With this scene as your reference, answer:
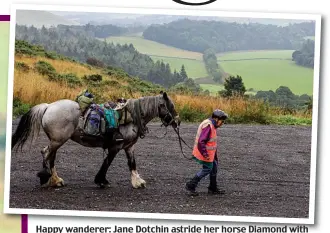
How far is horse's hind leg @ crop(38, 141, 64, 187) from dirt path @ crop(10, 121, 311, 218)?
9 cm

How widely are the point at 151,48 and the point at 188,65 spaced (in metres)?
0.46

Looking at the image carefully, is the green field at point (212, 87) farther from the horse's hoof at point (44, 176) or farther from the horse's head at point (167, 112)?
the horse's hoof at point (44, 176)

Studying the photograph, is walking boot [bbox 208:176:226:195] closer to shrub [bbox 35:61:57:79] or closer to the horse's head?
the horse's head

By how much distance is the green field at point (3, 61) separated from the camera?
9648 mm

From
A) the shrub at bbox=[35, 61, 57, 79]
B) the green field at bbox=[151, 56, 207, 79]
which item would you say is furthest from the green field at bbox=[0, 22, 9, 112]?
the green field at bbox=[151, 56, 207, 79]

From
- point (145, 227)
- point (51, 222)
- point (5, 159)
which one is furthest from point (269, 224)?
point (5, 159)

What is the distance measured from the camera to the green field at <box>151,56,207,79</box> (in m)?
10.0

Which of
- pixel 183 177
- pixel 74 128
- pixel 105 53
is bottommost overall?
pixel 183 177

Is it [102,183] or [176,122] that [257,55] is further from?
[102,183]

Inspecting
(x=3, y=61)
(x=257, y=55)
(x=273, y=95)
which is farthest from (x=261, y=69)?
(x=3, y=61)

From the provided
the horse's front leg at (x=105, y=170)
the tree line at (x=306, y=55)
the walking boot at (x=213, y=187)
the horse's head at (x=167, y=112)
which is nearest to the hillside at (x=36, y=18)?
the horse's head at (x=167, y=112)

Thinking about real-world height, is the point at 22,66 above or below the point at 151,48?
below

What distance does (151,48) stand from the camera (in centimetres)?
1004

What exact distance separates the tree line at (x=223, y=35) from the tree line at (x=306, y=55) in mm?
85
